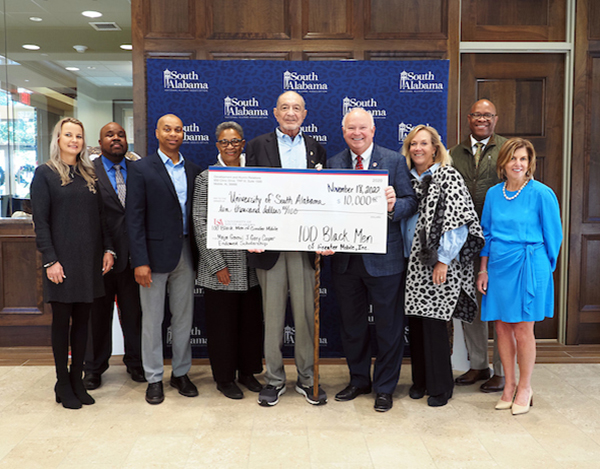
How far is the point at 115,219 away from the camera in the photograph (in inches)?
127

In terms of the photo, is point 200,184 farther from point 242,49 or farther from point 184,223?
point 242,49

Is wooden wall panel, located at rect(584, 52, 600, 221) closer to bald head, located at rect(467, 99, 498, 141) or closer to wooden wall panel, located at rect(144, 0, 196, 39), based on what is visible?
bald head, located at rect(467, 99, 498, 141)

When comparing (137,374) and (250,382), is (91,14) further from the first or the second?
(250,382)

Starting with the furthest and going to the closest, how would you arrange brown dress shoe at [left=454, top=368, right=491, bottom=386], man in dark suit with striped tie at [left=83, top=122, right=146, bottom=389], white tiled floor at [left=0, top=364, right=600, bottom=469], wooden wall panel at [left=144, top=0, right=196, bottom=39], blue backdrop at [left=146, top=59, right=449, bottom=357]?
wooden wall panel at [left=144, top=0, right=196, bottom=39] < blue backdrop at [left=146, top=59, right=449, bottom=357] < brown dress shoe at [left=454, top=368, right=491, bottom=386] < man in dark suit with striped tie at [left=83, top=122, right=146, bottom=389] < white tiled floor at [left=0, top=364, right=600, bottom=469]

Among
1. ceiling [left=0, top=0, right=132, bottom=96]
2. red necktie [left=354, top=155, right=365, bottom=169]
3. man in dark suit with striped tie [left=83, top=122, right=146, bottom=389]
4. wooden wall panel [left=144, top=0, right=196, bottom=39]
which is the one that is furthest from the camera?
ceiling [left=0, top=0, right=132, bottom=96]

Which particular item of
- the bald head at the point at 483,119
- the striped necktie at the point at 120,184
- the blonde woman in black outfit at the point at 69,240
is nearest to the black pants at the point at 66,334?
the blonde woman in black outfit at the point at 69,240

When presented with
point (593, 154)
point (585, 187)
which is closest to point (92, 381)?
point (585, 187)

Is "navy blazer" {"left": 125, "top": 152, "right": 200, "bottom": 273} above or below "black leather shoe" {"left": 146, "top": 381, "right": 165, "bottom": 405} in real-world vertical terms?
above

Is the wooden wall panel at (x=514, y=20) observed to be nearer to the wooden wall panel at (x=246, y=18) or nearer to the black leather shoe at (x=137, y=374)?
the wooden wall panel at (x=246, y=18)

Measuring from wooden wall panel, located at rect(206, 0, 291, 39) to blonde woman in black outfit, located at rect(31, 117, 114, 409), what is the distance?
151 cm

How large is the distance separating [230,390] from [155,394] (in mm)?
448

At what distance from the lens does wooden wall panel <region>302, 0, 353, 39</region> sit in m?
3.89

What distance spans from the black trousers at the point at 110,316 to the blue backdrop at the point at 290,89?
1033 mm

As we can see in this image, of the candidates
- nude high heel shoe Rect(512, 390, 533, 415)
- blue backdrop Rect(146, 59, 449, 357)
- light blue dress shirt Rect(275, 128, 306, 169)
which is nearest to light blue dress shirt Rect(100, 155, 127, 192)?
blue backdrop Rect(146, 59, 449, 357)
